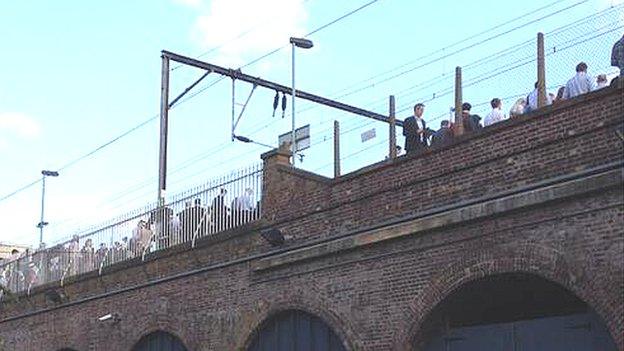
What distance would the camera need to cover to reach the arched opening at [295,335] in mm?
17047

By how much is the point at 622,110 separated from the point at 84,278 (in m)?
17.0

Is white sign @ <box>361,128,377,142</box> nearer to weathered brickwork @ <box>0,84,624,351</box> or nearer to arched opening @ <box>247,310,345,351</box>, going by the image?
weathered brickwork @ <box>0,84,624,351</box>

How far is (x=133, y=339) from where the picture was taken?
22.5m

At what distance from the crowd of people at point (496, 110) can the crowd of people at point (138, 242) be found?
432cm

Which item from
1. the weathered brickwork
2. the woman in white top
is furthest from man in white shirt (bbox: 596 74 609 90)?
the woman in white top

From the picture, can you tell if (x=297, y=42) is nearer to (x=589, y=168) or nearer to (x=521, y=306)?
(x=521, y=306)

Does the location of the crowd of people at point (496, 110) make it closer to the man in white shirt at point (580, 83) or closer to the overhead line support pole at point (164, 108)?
the man in white shirt at point (580, 83)

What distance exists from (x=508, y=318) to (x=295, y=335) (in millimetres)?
4100

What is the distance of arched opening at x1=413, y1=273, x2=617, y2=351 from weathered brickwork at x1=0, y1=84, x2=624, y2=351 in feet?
0.98

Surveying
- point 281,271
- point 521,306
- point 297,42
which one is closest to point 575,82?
point 521,306

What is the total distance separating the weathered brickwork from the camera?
1245cm

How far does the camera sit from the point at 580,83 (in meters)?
13.6

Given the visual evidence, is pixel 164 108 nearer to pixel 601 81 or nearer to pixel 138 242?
pixel 138 242

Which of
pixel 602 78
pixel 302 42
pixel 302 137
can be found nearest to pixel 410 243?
pixel 602 78
